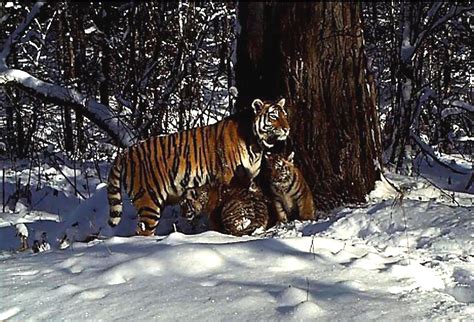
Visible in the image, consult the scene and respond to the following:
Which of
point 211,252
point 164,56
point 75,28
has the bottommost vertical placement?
point 211,252

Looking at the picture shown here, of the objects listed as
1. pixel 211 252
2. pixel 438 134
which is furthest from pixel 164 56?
pixel 211 252

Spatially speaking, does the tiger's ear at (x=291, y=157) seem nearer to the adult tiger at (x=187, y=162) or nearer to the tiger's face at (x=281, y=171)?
the tiger's face at (x=281, y=171)

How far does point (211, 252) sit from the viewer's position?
374 centimetres

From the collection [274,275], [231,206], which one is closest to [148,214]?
[231,206]

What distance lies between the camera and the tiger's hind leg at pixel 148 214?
5.52 meters

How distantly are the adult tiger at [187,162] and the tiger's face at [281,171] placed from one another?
0.52 ft

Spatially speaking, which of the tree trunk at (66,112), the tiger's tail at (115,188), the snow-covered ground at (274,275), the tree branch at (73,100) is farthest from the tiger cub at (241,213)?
the tree trunk at (66,112)

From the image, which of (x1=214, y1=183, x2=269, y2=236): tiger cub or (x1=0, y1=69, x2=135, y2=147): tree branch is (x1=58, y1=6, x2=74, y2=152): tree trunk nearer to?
(x1=0, y1=69, x2=135, y2=147): tree branch

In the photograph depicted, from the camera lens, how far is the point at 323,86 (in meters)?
5.42

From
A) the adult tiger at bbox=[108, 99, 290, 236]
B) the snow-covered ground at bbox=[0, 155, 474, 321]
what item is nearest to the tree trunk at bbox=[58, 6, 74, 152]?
the adult tiger at bbox=[108, 99, 290, 236]

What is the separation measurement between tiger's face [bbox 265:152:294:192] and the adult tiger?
16 cm

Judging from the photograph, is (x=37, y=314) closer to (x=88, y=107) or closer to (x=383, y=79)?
(x=88, y=107)

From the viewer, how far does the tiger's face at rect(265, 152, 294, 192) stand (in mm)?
5453

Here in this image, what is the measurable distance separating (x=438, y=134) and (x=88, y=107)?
6.66m
